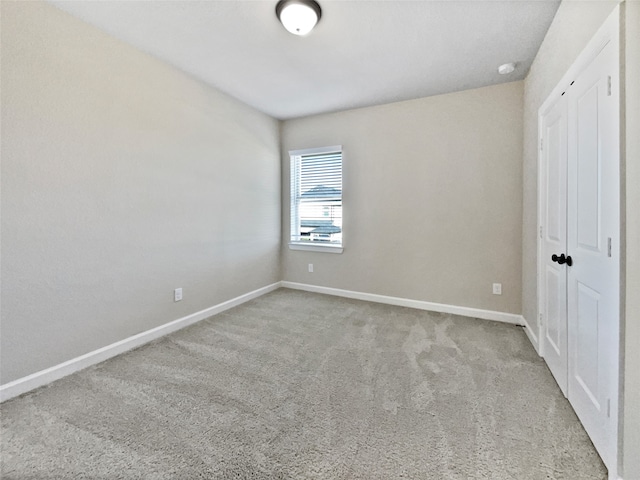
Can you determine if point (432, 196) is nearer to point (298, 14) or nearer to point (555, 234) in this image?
point (555, 234)

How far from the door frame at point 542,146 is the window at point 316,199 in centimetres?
226

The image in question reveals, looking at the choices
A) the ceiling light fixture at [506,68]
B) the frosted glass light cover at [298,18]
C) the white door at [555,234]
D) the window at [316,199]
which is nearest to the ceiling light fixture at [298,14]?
the frosted glass light cover at [298,18]

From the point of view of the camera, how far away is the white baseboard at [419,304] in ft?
10.1

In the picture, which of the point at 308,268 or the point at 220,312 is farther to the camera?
the point at 308,268

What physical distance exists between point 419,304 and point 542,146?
2.09 metres

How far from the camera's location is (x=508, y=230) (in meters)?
3.05

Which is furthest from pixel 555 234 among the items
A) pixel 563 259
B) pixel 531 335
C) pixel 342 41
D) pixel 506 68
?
pixel 342 41

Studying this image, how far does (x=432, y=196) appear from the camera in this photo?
3.39m

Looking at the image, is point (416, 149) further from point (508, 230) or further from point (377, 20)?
point (377, 20)

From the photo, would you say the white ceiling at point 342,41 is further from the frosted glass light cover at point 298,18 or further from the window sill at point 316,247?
the window sill at point 316,247

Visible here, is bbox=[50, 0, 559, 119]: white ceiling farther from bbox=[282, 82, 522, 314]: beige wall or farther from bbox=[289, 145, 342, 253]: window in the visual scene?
bbox=[289, 145, 342, 253]: window

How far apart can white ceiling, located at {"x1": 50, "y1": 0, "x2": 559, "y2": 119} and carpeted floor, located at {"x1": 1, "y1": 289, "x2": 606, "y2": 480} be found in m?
2.58

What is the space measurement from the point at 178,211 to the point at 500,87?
364cm

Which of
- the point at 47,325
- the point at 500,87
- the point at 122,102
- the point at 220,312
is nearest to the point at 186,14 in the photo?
the point at 122,102
